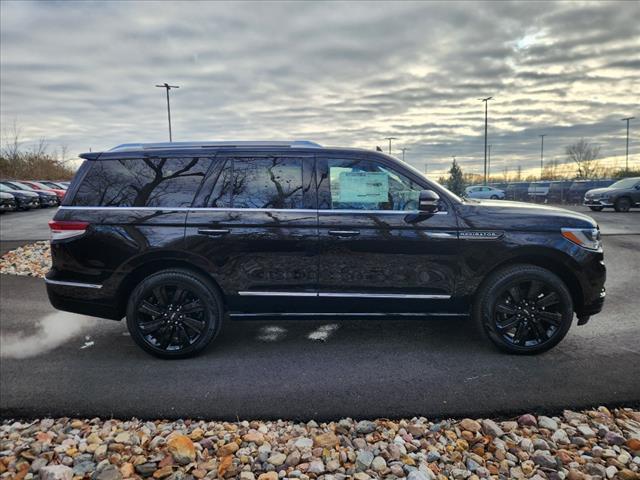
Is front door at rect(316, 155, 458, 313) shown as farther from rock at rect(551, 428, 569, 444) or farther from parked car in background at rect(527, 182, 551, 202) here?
parked car in background at rect(527, 182, 551, 202)

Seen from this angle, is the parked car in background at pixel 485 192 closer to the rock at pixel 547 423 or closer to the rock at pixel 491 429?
the rock at pixel 547 423

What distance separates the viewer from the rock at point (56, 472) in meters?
2.49

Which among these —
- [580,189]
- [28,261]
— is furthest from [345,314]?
[580,189]

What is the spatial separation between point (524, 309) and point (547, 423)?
1285mm

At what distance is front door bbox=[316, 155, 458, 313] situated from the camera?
3.97m

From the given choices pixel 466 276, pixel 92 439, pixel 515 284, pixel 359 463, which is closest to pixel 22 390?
pixel 92 439

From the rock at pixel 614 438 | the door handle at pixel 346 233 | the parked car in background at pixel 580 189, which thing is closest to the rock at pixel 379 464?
the rock at pixel 614 438

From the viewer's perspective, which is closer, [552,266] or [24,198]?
[552,266]

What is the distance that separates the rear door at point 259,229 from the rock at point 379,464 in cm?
171

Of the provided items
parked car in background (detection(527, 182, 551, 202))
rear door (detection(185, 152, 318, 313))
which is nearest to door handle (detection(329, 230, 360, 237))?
rear door (detection(185, 152, 318, 313))

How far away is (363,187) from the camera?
4.09 metres

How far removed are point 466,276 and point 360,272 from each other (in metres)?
0.95

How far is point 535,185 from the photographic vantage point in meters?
37.3

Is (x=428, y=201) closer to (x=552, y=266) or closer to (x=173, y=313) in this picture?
(x=552, y=266)
